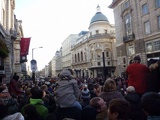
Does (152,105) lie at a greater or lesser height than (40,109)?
greater

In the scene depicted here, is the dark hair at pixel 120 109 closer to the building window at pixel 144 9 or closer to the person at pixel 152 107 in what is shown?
the person at pixel 152 107

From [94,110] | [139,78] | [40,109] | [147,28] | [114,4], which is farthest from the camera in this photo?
[114,4]

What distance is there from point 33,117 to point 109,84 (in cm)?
182

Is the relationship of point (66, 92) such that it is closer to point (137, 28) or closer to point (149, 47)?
point (149, 47)

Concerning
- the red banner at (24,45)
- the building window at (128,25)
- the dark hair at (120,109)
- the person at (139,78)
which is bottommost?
the dark hair at (120,109)

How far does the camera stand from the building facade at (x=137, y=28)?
2883 centimetres

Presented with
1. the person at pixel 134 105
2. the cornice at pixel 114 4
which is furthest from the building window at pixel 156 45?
the person at pixel 134 105

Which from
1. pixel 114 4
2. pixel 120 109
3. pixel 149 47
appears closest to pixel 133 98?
pixel 120 109

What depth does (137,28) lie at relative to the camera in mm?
33406

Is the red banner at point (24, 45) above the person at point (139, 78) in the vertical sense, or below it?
above

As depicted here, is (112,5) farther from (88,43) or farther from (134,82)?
(134,82)

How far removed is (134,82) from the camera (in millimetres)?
5027

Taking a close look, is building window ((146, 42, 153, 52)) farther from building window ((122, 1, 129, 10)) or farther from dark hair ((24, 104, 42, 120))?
dark hair ((24, 104, 42, 120))

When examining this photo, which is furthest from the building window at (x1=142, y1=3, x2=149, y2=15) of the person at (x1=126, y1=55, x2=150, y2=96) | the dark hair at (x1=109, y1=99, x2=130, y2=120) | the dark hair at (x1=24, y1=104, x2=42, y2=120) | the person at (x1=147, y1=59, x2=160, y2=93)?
the dark hair at (x1=109, y1=99, x2=130, y2=120)
